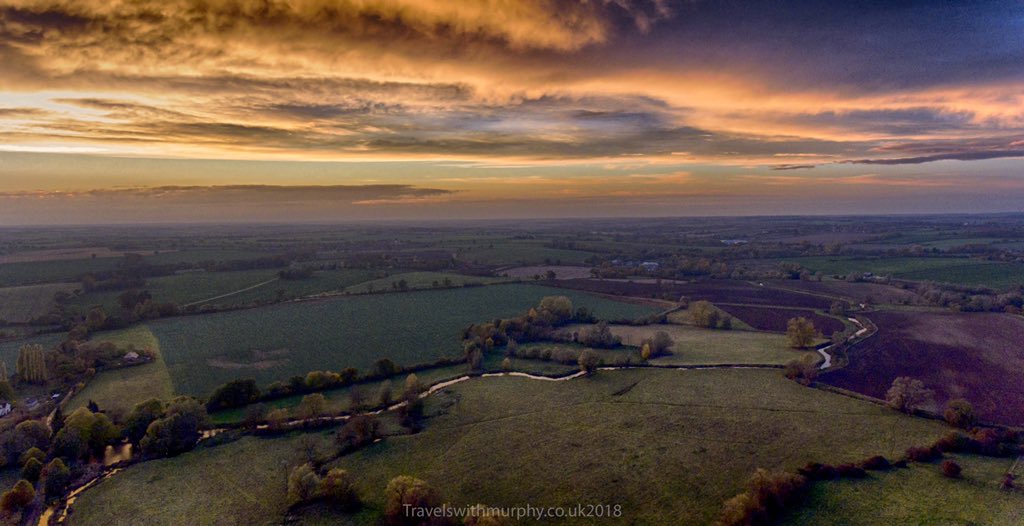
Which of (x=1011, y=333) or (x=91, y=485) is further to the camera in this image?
(x=1011, y=333)

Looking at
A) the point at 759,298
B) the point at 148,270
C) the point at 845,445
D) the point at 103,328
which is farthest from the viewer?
the point at 148,270

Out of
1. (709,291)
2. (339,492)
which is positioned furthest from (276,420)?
(709,291)

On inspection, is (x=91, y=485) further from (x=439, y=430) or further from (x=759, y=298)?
(x=759, y=298)

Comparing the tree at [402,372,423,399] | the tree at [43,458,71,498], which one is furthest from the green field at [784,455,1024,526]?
the tree at [43,458,71,498]

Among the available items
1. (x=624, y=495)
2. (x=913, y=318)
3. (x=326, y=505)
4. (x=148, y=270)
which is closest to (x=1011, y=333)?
(x=913, y=318)

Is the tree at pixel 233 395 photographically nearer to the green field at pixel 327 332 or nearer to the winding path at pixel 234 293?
the green field at pixel 327 332

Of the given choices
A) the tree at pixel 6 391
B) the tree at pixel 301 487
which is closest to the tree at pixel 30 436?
the tree at pixel 6 391
